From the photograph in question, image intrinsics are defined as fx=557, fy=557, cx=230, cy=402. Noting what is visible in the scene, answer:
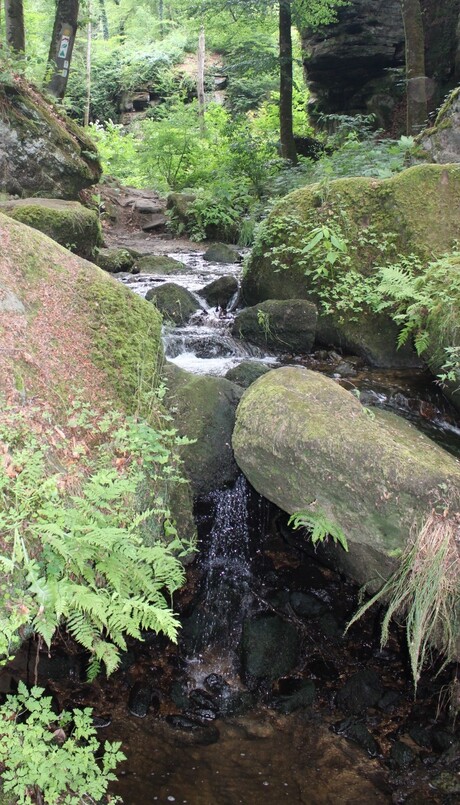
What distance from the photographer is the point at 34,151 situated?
11016mm

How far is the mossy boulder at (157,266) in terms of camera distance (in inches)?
434

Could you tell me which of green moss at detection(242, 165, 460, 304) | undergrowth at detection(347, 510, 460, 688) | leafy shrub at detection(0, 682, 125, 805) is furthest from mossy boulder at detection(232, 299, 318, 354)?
leafy shrub at detection(0, 682, 125, 805)

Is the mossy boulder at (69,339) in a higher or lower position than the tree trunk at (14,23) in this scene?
lower

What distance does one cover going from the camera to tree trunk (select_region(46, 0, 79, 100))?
42.0 feet

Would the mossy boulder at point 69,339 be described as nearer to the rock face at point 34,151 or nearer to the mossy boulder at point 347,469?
the mossy boulder at point 347,469

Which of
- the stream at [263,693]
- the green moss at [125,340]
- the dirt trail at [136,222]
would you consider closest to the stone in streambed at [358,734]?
the stream at [263,693]

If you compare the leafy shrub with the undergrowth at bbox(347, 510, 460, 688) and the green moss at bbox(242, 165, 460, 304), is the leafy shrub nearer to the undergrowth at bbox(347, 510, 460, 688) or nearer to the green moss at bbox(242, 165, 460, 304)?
the undergrowth at bbox(347, 510, 460, 688)

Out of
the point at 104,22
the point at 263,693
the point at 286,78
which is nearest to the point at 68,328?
the point at 263,693

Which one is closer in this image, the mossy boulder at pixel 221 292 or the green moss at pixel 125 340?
the green moss at pixel 125 340

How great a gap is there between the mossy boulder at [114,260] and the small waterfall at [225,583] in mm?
6535

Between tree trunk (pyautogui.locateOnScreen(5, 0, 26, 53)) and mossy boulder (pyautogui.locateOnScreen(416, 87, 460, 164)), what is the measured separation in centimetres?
988

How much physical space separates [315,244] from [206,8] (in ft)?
32.6

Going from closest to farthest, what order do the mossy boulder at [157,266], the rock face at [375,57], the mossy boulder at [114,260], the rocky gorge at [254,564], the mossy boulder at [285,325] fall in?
the rocky gorge at [254,564] < the mossy boulder at [285,325] < the mossy boulder at [114,260] < the mossy boulder at [157,266] < the rock face at [375,57]

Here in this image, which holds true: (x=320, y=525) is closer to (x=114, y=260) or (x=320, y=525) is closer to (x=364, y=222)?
(x=364, y=222)
